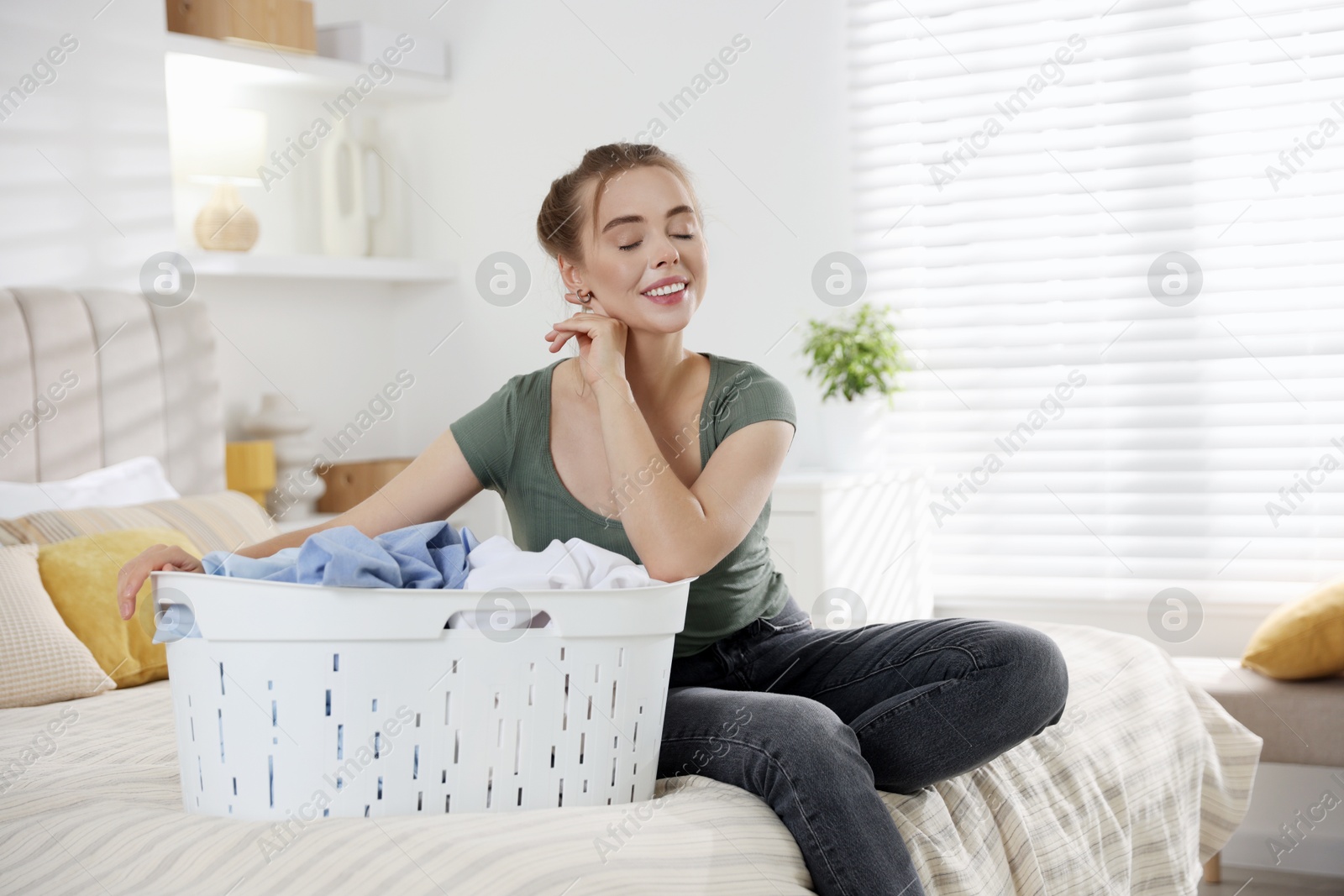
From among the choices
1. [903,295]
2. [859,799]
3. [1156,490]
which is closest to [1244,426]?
[1156,490]

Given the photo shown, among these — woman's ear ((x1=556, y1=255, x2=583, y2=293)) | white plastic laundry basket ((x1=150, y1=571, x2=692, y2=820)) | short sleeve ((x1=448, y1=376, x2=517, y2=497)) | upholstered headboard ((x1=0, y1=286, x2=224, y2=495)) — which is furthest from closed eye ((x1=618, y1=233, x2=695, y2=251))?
upholstered headboard ((x1=0, y1=286, x2=224, y2=495))

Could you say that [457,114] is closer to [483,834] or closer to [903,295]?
[903,295]

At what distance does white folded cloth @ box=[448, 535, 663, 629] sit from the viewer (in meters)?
1.06

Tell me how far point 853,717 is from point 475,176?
2789mm

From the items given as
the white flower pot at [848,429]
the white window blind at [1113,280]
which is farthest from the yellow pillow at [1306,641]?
the white flower pot at [848,429]

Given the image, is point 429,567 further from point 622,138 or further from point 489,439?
point 622,138

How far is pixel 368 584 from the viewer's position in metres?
0.98

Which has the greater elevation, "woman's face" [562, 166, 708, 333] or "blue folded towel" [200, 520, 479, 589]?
"woman's face" [562, 166, 708, 333]

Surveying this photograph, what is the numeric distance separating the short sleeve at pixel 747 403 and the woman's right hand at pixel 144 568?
1.90ft

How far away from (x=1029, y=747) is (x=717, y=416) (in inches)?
21.6

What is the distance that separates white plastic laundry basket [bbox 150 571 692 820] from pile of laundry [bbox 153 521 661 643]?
0.04 feet

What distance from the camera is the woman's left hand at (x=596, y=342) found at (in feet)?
4.54

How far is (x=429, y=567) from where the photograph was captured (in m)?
1.09

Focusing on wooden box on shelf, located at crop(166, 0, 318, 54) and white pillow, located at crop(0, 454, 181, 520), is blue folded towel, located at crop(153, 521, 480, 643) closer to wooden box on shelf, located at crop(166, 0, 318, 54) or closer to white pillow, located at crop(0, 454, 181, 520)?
white pillow, located at crop(0, 454, 181, 520)
